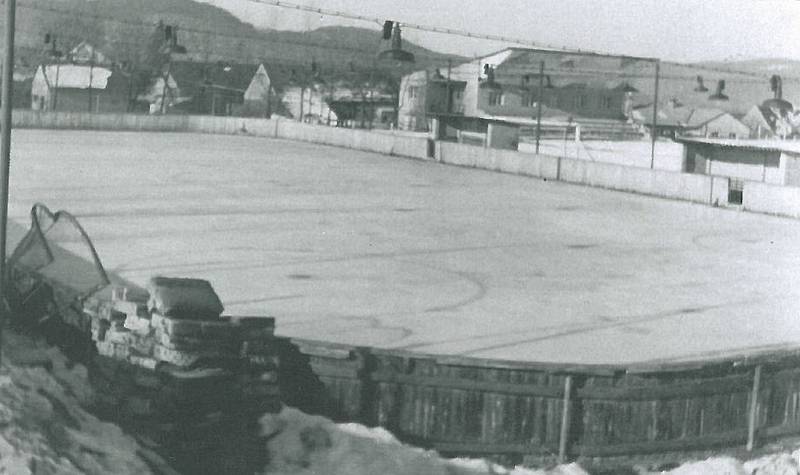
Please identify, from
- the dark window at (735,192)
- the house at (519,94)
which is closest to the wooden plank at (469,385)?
the dark window at (735,192)

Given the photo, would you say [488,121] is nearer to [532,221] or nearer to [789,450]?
[532,221]

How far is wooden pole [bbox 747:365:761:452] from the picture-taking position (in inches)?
506

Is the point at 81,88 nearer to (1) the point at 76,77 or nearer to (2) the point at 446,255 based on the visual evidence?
(1) the point at 76,77

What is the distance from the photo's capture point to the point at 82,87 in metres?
81.9

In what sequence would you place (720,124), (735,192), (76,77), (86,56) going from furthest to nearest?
(720,124), (86,56), (76,77), (735,192)

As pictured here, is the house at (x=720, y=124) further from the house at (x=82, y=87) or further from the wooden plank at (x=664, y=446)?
the wooden plank at (x=664, y=446)

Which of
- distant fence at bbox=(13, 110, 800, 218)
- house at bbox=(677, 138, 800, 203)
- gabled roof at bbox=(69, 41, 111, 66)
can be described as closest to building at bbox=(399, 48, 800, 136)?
distant fence at bbox=(13, 110, 800, 218)

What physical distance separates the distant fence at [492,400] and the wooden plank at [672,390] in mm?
13

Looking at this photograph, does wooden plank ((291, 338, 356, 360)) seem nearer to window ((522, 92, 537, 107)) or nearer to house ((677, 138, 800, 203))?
house ((677, 138, 800, 203))

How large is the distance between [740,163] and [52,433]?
3417 centimetres

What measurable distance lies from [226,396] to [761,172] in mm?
31361

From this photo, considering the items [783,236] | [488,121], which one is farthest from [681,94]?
[783,236]

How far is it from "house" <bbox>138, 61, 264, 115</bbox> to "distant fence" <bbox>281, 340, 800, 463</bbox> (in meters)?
79.6

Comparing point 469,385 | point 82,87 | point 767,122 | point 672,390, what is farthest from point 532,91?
point 469,385
